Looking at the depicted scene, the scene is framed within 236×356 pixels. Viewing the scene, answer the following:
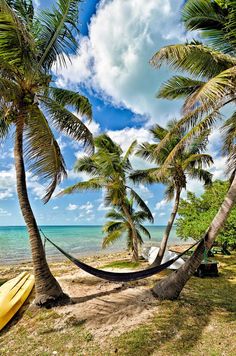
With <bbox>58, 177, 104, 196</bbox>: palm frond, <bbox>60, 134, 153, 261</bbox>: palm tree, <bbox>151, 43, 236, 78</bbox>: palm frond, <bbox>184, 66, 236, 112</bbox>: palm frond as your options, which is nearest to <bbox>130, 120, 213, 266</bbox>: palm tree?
<bbox>60, 134, 153, 261</bbox>: palm tree

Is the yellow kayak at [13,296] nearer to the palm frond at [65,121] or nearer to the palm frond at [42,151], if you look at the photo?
the palm frond at [42,151]

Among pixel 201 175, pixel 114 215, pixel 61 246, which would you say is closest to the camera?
pixel 201 175

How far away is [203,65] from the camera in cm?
479

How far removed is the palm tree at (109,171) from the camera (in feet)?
27.2

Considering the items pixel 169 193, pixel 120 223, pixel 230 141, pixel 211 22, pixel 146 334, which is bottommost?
pixel 146 334

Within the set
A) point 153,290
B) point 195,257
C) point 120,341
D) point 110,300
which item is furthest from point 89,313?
point 195,257

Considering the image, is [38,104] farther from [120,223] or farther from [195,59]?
[120,223]

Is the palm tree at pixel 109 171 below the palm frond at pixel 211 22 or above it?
below

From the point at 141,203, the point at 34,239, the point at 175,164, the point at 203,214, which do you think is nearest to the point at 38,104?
the point at 34,239

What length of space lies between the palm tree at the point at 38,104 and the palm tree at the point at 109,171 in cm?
334

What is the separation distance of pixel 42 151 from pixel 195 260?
347 cm

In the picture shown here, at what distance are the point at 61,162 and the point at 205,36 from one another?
3842mm

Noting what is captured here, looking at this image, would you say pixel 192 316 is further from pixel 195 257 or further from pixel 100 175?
pixel 100 175

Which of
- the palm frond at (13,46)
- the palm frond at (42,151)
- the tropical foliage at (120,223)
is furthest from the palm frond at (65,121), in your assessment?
the tropical foliage at (120,223)
